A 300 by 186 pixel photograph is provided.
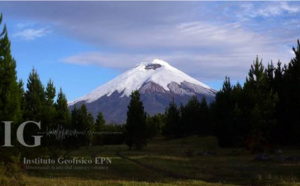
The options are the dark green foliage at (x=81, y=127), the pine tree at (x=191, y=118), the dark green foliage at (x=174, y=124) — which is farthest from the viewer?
the dark green foliage at (x=174, y=124)

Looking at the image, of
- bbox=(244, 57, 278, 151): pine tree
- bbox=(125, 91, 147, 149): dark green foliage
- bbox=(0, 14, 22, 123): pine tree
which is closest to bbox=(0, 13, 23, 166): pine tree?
bbox=(0, 14, 22, 123): pine tree

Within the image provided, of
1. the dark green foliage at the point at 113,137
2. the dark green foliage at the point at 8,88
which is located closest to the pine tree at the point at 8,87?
the dark green foliage at the point at 8,88

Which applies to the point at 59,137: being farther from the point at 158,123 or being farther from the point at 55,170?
the point at 158,123

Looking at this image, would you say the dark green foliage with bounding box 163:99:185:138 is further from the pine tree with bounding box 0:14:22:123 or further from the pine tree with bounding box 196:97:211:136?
the pine tree with bounding box 0:14:22:123

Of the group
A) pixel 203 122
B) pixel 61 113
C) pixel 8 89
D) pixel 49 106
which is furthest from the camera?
pixel 203 122

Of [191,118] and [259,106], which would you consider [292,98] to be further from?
[191,118]

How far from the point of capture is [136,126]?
50.2 m

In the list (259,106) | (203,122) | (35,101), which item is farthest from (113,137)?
(259,106)

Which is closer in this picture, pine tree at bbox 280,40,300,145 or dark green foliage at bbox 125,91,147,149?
pine tree at bbox 280,40,300,145

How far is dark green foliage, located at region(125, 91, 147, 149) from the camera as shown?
165ft

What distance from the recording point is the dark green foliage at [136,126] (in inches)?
1982

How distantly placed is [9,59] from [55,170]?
10.7 meters

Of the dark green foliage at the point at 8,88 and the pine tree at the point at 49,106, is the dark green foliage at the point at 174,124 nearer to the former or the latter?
the pine tree at the point at 49,106

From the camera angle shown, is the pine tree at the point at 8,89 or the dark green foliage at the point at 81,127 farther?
the dark green foliage at the point at 81,127
